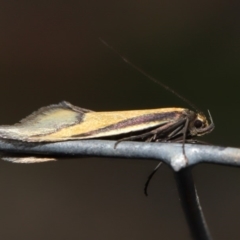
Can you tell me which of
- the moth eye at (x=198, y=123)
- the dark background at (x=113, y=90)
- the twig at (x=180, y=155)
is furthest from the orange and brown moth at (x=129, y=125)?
the dark background at (x=113, y=90)

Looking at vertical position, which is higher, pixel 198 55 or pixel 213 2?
pixel 213 2

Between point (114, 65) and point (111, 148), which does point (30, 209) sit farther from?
point (111, 148)

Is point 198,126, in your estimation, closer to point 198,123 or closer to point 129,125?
point 198,123

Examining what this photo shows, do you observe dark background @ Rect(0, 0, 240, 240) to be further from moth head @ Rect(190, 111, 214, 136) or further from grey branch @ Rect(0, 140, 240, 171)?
grey branch @ Rect(0, 140, 240, 171)

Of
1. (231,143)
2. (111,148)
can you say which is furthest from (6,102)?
(111,148)

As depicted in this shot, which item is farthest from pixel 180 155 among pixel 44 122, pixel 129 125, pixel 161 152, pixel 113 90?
pixel 113 90

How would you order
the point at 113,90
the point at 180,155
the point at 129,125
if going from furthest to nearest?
the point at 113,90 → the point at 129,125 → the point at 180,155

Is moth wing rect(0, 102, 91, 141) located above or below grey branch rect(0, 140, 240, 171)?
above

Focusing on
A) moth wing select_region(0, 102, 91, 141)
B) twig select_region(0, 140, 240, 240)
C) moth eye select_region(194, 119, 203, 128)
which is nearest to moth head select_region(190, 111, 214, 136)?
moth eye select_region(194, 119, 203, 128)
